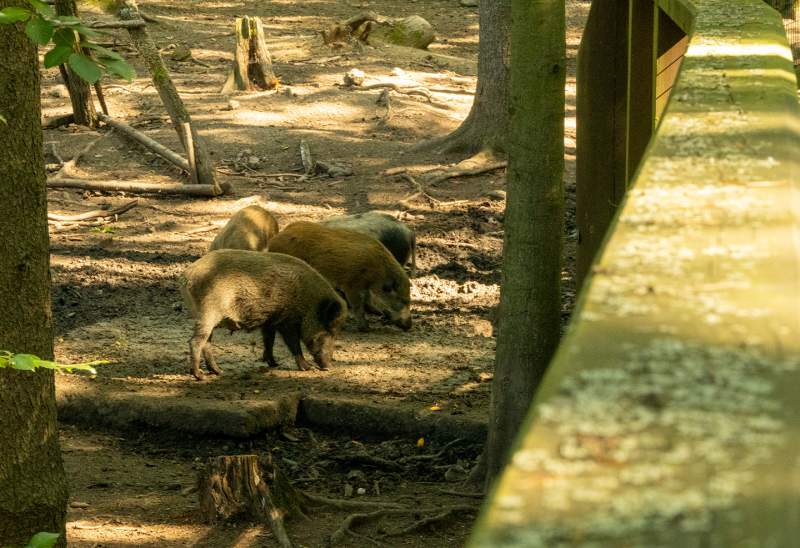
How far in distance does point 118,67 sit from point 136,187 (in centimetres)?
911

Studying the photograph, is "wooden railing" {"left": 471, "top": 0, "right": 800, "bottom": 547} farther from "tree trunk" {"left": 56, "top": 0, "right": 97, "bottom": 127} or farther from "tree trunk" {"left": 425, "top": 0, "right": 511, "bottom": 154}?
"tree trunk" {"left": 56, "top": 0, "right": 97, "bottom": 127}

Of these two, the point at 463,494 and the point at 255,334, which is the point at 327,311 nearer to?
the point at 255,334

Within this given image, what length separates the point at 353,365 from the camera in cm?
797

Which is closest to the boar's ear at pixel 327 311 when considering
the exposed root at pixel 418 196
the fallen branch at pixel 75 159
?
the exposed root at pixel 418 196

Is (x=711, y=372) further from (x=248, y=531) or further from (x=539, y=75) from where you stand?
(x=248, y=531)

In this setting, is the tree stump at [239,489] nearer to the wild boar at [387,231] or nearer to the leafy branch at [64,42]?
the leafy branch at [64,42]

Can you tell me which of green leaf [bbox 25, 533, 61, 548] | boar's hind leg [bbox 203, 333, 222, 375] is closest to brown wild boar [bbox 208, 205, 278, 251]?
boar's hind leg [bbox 203, 333, 222, 375]

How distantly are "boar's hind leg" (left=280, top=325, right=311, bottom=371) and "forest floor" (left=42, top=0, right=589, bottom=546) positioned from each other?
14 centimetres

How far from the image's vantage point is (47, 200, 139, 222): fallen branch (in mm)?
10828

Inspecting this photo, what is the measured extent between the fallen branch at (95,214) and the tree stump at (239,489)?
6092mm

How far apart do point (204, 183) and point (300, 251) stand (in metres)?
3.32

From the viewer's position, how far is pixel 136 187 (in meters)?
11.6

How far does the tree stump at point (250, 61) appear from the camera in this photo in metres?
14.9

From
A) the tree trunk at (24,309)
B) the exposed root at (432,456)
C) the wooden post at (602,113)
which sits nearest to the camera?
the tree trunk at (24,309)
